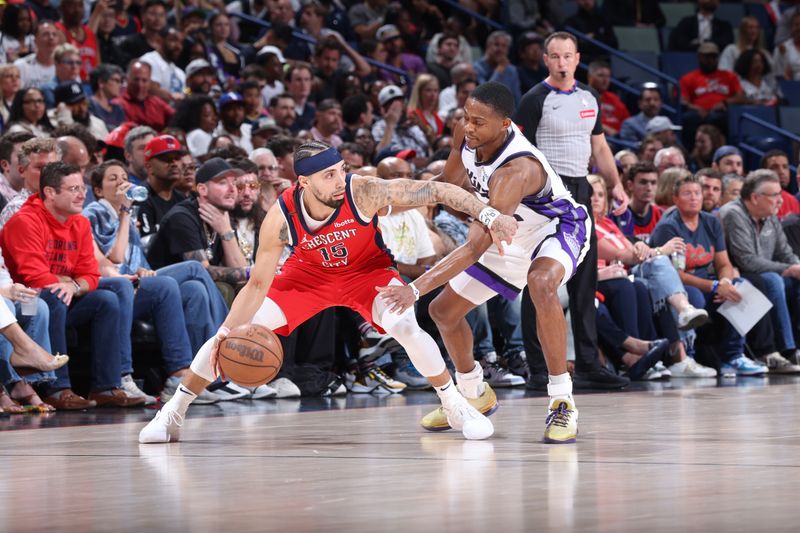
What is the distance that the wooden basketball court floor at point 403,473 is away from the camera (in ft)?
11.5

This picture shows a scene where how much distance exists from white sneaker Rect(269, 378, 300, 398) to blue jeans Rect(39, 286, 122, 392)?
3.49 ft

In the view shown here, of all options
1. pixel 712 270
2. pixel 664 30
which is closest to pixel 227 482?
pixel 712 270

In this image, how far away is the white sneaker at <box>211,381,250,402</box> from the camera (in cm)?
794

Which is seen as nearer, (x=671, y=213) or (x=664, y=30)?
(x=671, y=213)

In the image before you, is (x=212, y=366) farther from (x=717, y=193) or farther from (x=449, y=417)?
(x=717, y=193)

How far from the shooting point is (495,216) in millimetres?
5156

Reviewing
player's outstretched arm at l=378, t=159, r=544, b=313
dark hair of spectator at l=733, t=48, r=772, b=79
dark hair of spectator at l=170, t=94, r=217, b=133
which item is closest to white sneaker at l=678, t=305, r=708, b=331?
player's outstretched arm at l=378, t=159, r=544, b=313

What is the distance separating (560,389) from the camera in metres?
A: 5.49

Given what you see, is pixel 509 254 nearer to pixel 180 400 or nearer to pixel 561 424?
pixel 561 424

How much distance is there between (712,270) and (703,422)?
4.23 meters

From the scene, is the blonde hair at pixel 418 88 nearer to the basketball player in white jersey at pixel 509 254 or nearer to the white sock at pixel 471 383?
the basketball player in white jersey at pixel 509 254

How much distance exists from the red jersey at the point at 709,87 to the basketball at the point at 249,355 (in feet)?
34.2

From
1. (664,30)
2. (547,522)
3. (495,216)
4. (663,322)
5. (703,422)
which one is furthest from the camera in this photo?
(664,30)

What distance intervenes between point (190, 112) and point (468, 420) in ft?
19.1
